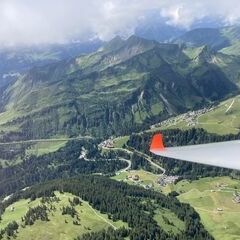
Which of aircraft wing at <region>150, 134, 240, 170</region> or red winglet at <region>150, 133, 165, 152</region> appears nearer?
aircraft wing at <region>150, 134, 240, 170</region>

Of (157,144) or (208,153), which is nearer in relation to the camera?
(208,153)

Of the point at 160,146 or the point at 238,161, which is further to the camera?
the point at 160,146

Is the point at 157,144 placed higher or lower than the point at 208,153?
higher

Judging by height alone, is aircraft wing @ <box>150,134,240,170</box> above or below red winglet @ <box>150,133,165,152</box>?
below

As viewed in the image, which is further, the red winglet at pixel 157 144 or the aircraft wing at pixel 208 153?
the red winglet at pixel 157 144

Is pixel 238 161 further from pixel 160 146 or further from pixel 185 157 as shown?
pixel 160 146

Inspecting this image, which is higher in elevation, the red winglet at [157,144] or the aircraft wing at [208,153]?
the red winglet at [157,144]

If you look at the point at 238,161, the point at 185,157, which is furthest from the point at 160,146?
the point at 238,161
